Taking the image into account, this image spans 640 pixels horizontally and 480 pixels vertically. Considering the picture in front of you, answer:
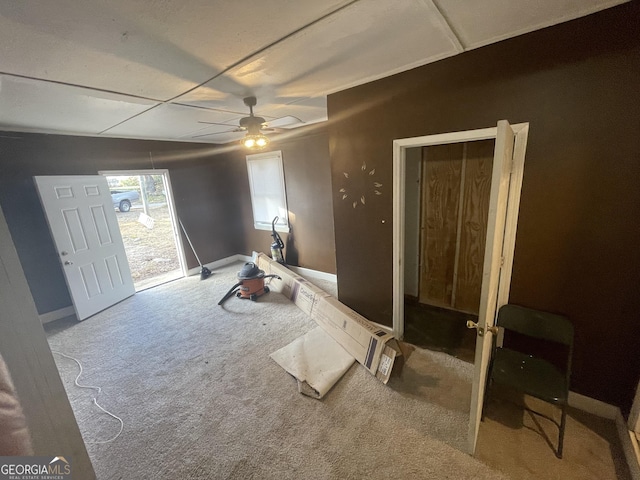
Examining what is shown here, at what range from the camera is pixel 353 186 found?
2568 mm

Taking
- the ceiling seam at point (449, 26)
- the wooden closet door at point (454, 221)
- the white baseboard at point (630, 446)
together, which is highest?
the ceiling seam at point (449, 26)

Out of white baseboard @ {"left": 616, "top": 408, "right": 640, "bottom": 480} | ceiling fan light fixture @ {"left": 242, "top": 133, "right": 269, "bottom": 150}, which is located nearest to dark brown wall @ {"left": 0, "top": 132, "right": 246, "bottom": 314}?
ceiling fan light fixture @ {"left": 242, "top": 133, "right": 269, "bottom": 150}

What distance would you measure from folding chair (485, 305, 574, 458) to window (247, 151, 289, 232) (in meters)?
3.50

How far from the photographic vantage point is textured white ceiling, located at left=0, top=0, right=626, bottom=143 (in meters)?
1.14

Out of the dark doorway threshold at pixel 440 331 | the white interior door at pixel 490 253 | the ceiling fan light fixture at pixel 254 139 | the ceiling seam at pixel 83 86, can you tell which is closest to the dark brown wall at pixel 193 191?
the dark doorway threshold at pixel 440 331

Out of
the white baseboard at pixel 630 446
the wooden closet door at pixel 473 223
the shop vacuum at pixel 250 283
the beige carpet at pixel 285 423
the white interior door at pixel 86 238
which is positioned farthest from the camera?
the shop vacuum at pixel 250 283

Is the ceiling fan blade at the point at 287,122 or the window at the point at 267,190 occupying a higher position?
the ceiling fan blade at the point at 287,122

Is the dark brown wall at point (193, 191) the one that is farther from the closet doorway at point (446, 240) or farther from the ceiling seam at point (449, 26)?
the ceiling seam at point (449, 26)

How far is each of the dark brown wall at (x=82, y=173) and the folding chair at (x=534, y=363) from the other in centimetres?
484

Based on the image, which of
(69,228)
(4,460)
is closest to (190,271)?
(69,228)

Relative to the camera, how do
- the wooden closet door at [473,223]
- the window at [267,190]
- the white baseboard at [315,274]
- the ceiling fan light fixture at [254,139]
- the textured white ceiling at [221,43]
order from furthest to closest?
the window at [267,190] → the white baseboard at [315,274] → the wooden closet door at [473,223] → the ceiling fan light fixture at [254,139] → the textured white ceiling at [221,43]

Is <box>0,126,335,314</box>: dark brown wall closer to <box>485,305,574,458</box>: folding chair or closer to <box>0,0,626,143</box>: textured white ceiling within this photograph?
<box>0,0,626,143</box>: textured white ceiling

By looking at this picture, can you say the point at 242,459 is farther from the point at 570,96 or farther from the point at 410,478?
the point at 570,96

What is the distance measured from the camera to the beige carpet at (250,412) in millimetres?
1572
